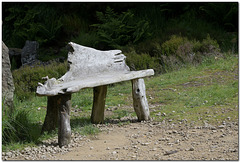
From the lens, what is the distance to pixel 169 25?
41.5 feet

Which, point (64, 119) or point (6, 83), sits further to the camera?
point (6, 83)

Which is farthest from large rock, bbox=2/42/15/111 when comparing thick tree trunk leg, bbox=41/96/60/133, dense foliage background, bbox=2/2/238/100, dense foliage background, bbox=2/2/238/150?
dense foliage background, bbox=2/2/238/100

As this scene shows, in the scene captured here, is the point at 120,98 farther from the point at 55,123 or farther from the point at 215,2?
the point at 215,2

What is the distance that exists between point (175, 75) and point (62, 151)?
4.90 m

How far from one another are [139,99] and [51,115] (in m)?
1.39

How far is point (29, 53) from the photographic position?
40.5ft

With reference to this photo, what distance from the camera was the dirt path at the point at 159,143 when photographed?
417cm

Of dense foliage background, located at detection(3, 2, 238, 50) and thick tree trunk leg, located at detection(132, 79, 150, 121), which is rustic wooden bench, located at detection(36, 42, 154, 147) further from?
dense foliage background, located at detection(3, 2, 238, 50)

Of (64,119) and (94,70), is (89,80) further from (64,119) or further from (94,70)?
(64,119)

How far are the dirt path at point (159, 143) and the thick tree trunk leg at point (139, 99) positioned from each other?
0.20 meters

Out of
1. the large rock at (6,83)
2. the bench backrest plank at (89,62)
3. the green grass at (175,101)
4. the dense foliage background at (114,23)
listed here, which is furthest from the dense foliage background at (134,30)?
the large rock at (6,83)

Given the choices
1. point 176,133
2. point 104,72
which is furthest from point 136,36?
point 176,133

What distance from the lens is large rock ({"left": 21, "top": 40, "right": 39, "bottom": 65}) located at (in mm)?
12180

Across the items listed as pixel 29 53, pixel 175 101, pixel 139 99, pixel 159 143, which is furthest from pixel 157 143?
pixel 29 53
